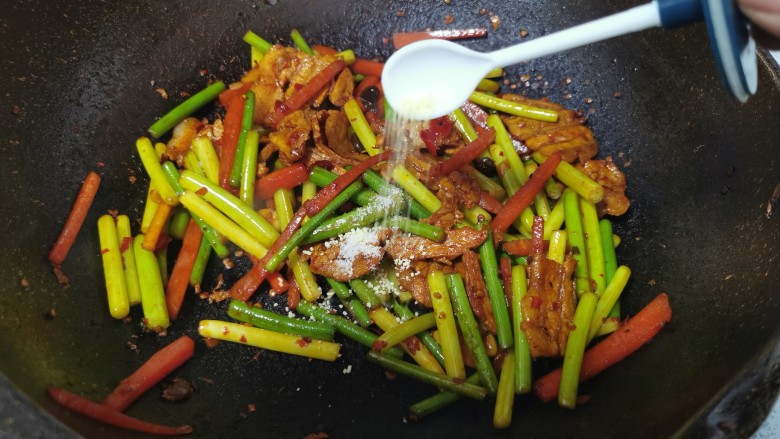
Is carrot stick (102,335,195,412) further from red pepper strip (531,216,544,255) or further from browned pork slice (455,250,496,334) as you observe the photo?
red pepper strip (531,216,544,255)

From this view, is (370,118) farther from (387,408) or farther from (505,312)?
(387,408)

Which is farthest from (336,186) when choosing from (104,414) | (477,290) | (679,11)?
(679,11)

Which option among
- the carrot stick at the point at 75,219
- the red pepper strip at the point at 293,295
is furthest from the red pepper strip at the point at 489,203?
the carrot stick at the point at 75,219

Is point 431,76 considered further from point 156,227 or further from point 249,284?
point 156,227

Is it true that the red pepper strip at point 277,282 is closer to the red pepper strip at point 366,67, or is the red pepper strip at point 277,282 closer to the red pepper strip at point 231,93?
the red pepper strip at point 231,93

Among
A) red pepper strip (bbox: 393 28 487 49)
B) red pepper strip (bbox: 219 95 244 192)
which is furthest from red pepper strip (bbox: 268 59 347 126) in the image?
red pepper strip (bbox: 393 28 487 49)

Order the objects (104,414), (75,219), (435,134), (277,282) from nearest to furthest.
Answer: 1. (104,414)
2. (75,219)
3. (277,282)
4. (435,134)
